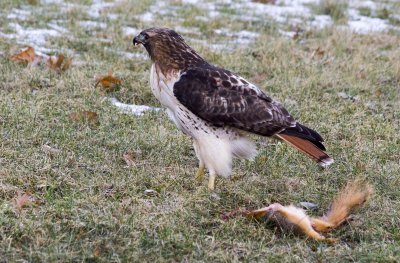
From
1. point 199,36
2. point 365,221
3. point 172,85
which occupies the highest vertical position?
point 172,85

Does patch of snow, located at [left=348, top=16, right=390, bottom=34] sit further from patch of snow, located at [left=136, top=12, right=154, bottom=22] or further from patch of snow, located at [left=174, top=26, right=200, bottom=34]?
patch of snow, located at [left=136, top=12, right=154, bottom=22]

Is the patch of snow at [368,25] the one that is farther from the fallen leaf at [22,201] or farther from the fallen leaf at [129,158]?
the fallen leaf at [22,201]

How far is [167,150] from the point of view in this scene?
6.14 m

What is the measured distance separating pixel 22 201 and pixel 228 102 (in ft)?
5.23

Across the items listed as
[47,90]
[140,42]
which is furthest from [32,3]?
[140,42]

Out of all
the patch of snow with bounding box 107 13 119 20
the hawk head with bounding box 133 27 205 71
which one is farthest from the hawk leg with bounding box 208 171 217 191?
the patch of snow with bounding box 107 13 119 20

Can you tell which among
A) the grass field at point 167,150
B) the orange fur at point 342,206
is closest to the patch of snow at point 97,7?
the grass field at point 167,150

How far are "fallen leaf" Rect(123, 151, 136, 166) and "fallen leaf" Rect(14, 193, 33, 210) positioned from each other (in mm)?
1061

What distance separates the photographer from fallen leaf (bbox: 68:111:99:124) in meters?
6.66

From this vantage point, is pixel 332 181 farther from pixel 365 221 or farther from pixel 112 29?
pixel 112 29

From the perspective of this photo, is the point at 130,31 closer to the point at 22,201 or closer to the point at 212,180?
the point at 212,180

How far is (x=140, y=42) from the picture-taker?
5496 mm

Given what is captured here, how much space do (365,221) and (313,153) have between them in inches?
24.3

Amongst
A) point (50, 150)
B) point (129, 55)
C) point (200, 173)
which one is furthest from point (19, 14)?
point (200, 173)
